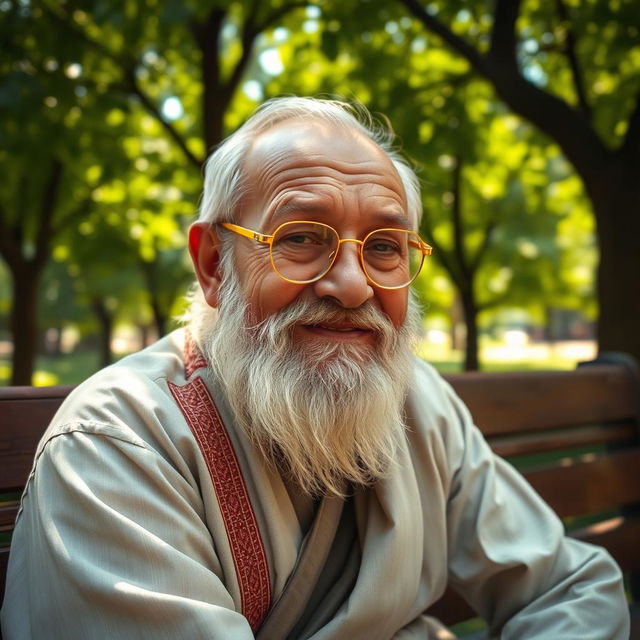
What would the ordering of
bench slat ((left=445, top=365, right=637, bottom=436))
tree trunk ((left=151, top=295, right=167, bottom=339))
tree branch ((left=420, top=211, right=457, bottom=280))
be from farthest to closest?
tree trunk ((left=151, top=295, right=167, bottom=339)), tree branch ((left=420, top=211, right=457, bottom=280)), bench slat ((left=445, top=365, right=637, bottom=436))

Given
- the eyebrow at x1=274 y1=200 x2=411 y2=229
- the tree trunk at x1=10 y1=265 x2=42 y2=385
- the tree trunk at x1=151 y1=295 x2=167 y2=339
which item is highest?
the eyebrow at x1=274 y1=200 x2=411 y2=229

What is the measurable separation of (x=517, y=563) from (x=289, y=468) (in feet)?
2.51

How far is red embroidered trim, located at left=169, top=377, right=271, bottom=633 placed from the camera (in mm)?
1756

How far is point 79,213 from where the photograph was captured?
9734mm

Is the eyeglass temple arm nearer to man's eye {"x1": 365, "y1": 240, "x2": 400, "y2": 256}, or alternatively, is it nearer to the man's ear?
the man's ear

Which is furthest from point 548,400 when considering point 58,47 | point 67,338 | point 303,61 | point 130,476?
point 67,338

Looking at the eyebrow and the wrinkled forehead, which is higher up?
the wrinkled forehead

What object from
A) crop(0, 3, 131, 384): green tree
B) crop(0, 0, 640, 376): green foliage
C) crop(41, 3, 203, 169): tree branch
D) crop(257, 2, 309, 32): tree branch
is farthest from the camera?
crop(257, 2, 309, 32): tree branch

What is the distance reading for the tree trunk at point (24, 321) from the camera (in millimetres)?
8547

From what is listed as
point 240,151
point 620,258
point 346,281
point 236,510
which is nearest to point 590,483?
point 346,281

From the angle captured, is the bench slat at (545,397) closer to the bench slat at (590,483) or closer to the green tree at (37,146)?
the bench slat at (590,483)

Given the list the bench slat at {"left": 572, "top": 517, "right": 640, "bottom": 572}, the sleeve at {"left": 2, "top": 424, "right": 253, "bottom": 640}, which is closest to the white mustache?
the sleeve at {"left": 2, "top": 424, "right": 253, "bottom": 640}

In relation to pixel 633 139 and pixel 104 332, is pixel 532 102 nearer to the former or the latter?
pixel 633 139

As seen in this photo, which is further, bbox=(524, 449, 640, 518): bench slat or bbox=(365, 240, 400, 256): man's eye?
bbox=(524, 449, 640, 518): bench slat
